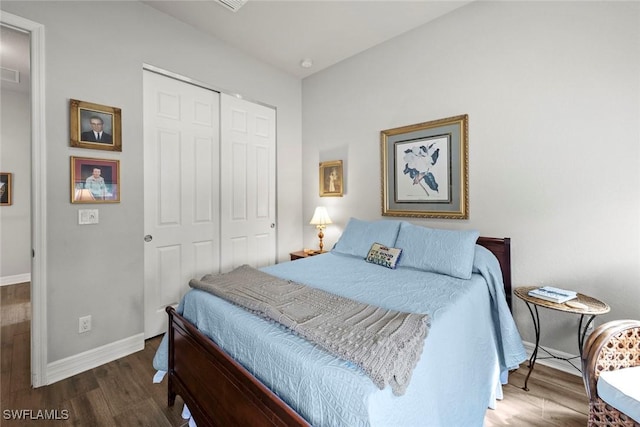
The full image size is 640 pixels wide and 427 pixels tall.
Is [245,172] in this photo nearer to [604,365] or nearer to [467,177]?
[467,177]

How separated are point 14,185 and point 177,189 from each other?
11.5ft

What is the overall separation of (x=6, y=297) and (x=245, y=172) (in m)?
3.54

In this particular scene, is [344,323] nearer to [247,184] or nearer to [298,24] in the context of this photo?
[247,184]

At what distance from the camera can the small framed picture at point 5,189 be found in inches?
162

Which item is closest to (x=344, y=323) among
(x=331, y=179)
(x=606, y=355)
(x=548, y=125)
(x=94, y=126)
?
(x=606, y=355)

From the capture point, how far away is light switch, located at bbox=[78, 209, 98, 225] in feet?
6.97

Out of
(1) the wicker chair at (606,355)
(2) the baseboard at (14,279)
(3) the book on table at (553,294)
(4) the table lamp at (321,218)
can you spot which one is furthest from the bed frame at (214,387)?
(2) the baseboard at (14,279)

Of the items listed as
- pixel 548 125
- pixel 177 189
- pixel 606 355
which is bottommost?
pixel 606 355

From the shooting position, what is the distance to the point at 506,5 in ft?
7.34

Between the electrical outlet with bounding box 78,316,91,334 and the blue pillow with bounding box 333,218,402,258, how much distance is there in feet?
6.88

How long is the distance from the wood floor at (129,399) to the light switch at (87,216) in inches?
44.1


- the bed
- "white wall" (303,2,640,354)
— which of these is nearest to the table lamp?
the bed

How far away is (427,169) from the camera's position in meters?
2.72

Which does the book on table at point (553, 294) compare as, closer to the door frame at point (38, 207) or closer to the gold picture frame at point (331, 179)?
the gold picture frame at point (331, 179)
